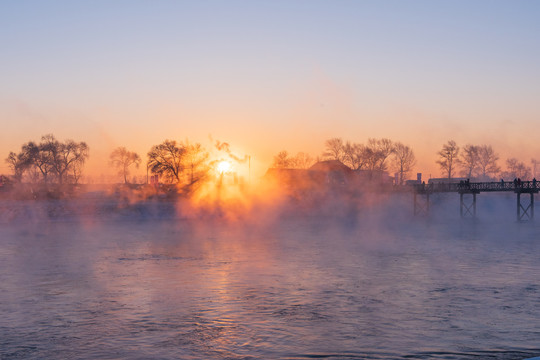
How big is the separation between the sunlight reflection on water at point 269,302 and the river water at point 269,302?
0.07 m

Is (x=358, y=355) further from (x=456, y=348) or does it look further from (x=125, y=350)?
(x=125, y=350)

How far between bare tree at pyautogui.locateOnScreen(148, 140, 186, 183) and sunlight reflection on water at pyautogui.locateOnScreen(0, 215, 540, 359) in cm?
8258

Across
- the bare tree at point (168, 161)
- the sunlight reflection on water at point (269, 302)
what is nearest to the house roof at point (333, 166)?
the bare tree at point (168, 161)

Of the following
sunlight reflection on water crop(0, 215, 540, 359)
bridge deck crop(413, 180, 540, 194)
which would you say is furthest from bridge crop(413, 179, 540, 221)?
sunlight reflection on water crop(0, 215, 540, 359)

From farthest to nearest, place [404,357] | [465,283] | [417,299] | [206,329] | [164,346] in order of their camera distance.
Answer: [465,283], [417,299], [206,329], [164,346], [404,357]

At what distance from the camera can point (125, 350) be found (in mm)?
15914

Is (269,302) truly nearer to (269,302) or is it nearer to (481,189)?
(269,302)

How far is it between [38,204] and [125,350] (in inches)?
2802

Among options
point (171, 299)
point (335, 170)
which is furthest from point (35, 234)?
point (335, 170)

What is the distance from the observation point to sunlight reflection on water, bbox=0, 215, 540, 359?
16.3 m

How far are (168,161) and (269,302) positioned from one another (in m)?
108

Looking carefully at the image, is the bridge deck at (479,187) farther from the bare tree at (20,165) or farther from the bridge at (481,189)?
the bare tree at (20,165)

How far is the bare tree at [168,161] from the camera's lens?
12762cm

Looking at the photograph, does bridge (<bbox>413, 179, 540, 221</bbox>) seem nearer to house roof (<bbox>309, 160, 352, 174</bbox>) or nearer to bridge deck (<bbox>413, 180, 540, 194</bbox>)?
bridge deck (<bbox>413, 180, 540, 194</bbox>)
